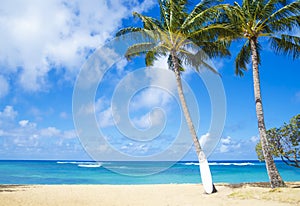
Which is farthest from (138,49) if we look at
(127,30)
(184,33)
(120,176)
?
(120,176)

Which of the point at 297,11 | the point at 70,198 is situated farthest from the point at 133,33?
the point at 70,198

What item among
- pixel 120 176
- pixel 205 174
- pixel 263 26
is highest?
pixel 120 176

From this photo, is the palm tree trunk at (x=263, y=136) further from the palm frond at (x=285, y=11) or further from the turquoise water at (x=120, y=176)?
the turquoise water at (x=120, y=176)

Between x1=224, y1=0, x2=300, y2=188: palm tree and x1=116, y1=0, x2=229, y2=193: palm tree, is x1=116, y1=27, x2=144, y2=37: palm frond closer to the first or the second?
x1=116, y1=0, x2=229, y2=193: palm tree

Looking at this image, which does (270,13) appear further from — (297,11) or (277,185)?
(277,185)

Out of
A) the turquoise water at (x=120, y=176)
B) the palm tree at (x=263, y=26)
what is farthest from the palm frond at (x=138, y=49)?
the turquoise water at (x=120, y=176)

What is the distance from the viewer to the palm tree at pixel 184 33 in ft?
43.0

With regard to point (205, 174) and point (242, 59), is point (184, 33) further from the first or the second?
point (205, 174)

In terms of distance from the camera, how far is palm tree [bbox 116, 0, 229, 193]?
13.1 metres

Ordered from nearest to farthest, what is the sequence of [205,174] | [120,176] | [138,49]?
[205,174], [138,49], [120,176]

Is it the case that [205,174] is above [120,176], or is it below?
below

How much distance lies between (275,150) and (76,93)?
9.34 meters

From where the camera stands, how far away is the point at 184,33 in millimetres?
13234

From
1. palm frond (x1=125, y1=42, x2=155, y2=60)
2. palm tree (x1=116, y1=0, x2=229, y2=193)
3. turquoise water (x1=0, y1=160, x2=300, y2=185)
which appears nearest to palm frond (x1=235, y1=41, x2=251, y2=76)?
palm tree (x1=116, y1=0, x2=229, y2=193)
